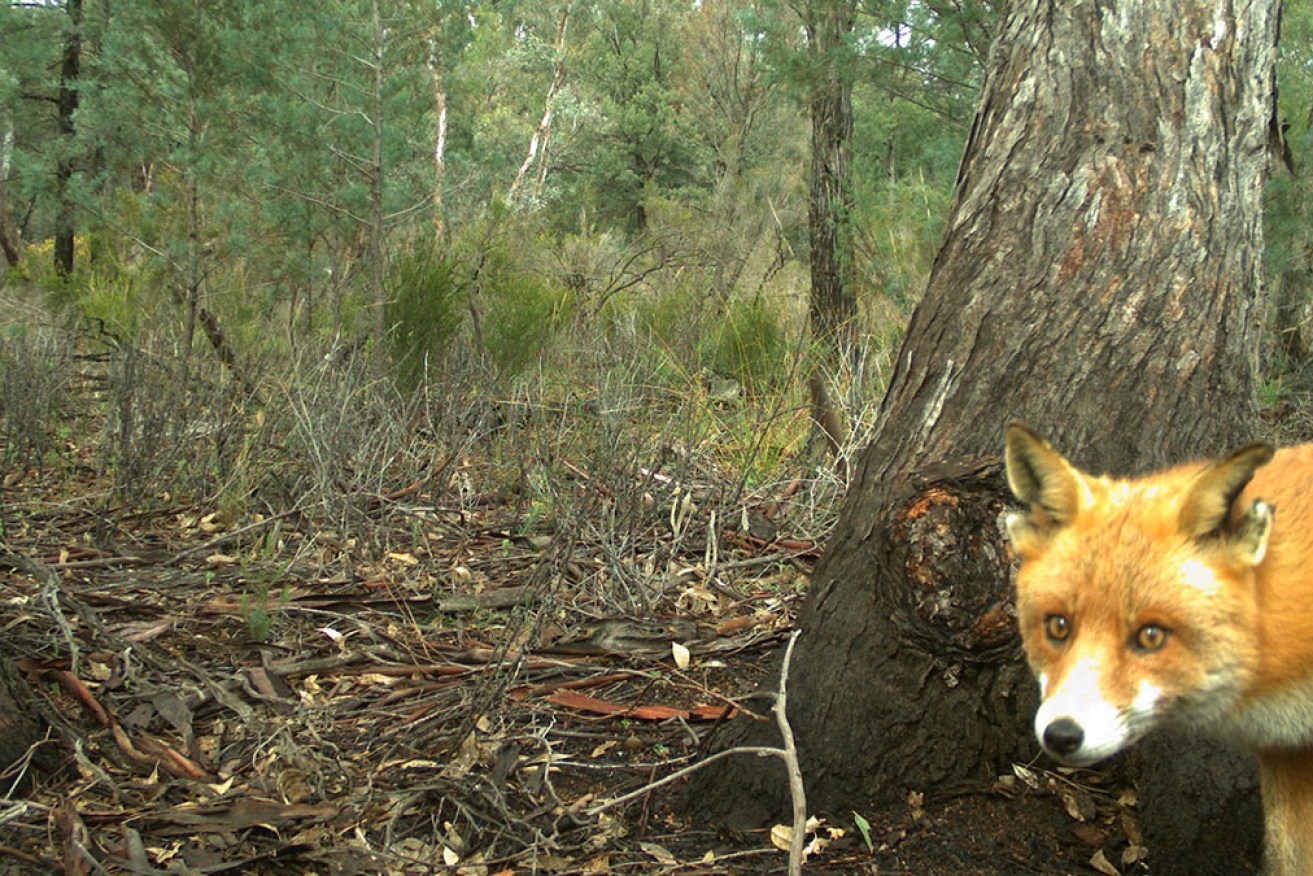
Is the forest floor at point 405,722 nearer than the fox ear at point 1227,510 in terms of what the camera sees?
No

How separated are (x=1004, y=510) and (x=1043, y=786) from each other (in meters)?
0.76

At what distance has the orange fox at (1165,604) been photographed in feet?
6.25

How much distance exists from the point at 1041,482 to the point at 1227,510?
34cm

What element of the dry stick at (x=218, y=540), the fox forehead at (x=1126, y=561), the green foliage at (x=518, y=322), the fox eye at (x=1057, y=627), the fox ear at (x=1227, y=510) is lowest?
the dry stick at (x=218, y=540)

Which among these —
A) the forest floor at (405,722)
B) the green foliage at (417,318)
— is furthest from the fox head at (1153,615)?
the green foliage at (417,318)

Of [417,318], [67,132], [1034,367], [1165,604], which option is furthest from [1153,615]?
[67,132]

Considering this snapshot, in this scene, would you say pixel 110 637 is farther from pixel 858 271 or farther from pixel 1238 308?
pixel 858 271

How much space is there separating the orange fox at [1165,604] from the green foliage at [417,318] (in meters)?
5.87

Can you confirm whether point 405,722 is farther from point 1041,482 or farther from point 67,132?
point 67,132

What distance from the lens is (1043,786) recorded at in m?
2.78

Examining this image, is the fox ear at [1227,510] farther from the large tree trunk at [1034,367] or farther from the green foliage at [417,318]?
the green foliage at [417,318]

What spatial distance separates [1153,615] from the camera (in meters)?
1.92

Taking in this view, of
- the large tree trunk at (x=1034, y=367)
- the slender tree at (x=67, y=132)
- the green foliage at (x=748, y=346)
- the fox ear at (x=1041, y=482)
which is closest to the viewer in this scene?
the fox ear at (x=1041, y=482)

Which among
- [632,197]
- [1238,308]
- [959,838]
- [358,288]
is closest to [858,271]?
[358,288]
